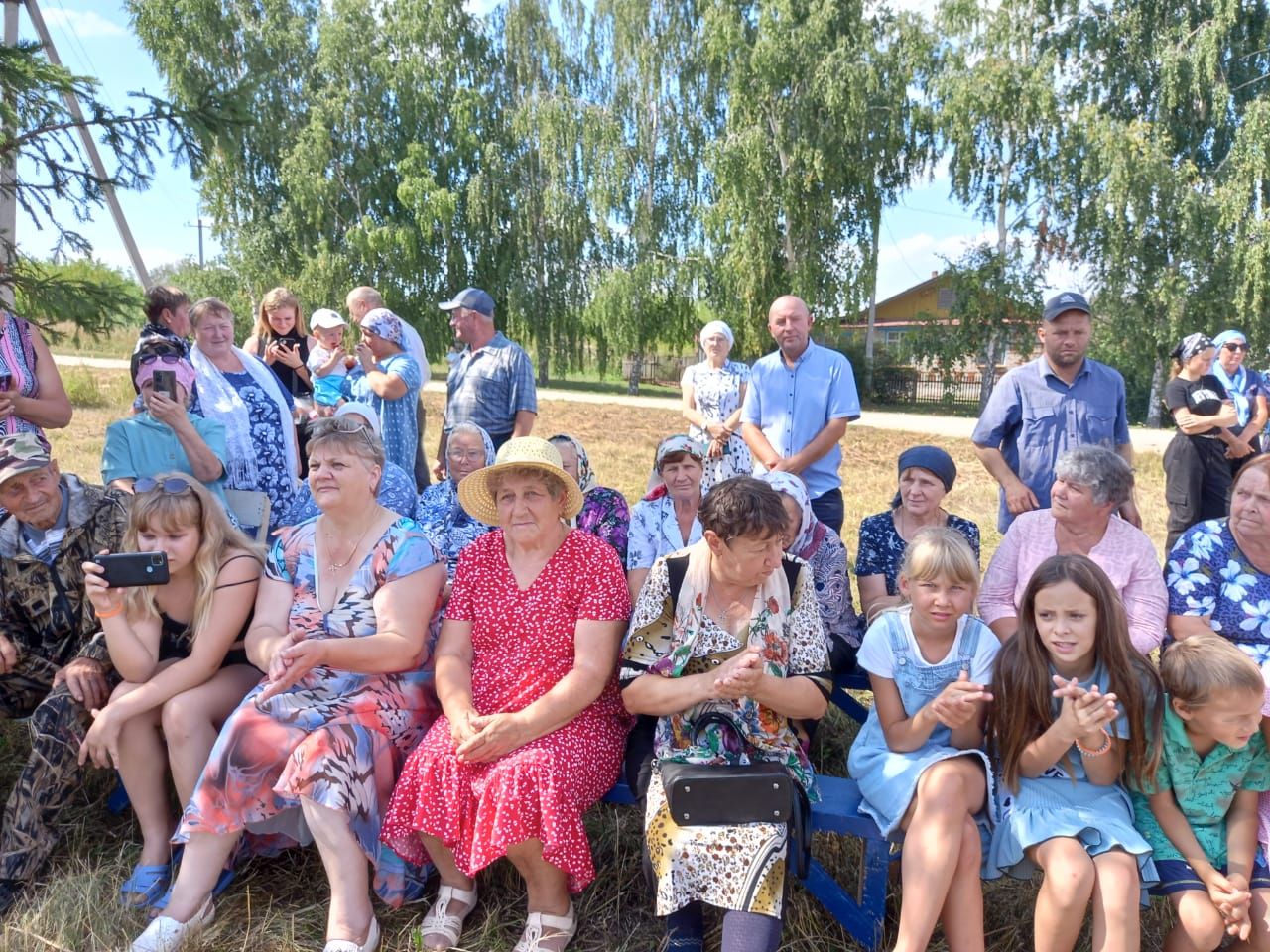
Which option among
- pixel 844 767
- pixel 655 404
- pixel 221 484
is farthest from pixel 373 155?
pixel 844 767

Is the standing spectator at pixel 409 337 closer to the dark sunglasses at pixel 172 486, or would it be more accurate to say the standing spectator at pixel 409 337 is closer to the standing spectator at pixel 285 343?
the standing spectator at pixel 285 343

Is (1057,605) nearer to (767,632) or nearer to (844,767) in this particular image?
(767,632)

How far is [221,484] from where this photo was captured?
3.94 meters

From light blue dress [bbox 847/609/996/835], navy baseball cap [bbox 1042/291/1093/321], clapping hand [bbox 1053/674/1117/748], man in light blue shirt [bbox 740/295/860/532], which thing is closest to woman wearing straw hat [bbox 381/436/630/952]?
light blue dress [bbox 847/609/996/835]

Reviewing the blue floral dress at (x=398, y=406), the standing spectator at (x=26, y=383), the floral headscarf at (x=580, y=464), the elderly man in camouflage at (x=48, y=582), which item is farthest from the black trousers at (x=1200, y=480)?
the standing spectator at (x=26, y=383)

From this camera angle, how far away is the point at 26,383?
12.0ft

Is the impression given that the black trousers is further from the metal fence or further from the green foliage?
the metal fence

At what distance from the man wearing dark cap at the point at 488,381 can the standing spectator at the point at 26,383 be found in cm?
199

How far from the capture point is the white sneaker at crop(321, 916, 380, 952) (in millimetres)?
2438

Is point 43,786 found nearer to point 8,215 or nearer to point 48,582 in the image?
point 48,582

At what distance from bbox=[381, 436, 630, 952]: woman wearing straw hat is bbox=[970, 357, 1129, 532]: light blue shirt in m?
2.17

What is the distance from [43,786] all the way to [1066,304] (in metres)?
4.18

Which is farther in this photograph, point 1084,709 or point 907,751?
point 907,751

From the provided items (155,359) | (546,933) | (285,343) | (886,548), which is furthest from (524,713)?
(285,343)
